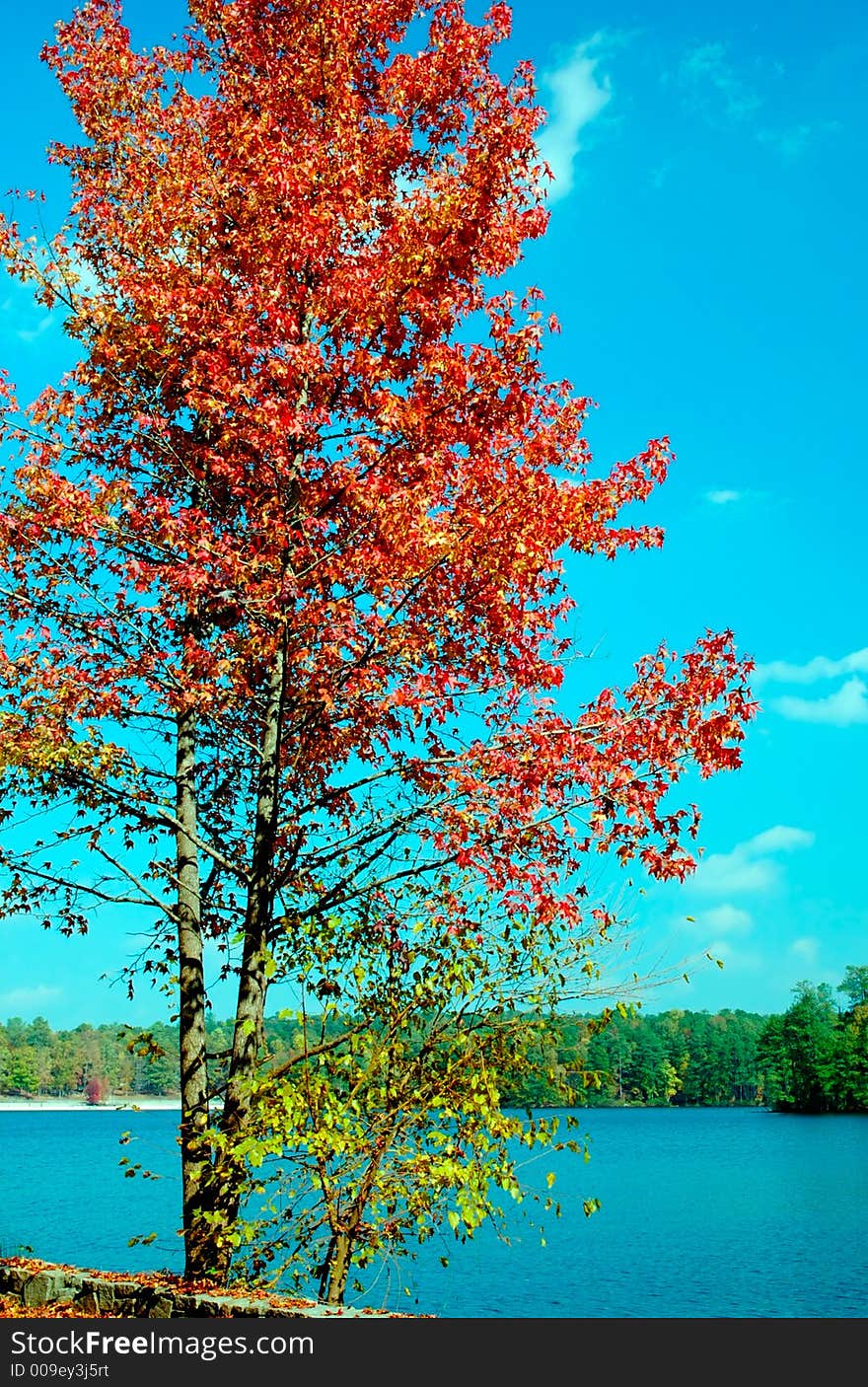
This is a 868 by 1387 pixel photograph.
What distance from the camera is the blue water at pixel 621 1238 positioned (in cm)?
2262

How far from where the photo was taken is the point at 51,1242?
93.8ft

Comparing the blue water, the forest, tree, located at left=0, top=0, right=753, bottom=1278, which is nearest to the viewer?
tree, located at left=0, top=0, right=753, bottom=1278

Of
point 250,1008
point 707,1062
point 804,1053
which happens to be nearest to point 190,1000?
point 250,1008

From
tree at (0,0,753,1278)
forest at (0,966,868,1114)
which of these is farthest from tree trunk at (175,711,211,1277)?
forest at (0,966,868,1114)

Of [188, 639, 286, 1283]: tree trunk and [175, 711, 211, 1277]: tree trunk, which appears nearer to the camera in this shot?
[188, 639, 286, 1283]: tree trunk

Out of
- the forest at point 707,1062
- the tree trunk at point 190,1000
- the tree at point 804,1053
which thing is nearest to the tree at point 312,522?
the tree trunk at point 190,1000

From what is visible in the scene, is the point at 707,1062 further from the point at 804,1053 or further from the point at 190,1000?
the point at 190,1000

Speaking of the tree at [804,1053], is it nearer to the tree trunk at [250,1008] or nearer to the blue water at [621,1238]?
the blue water at [621,1238]

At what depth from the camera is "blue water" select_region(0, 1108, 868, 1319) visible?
22625 mm

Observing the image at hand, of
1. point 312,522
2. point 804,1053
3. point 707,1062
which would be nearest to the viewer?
point 312,522

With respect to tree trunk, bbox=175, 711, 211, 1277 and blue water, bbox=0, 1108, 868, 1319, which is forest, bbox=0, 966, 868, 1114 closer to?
blue water, bbox=0, 1108, 868, 1319

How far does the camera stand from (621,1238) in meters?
33.9

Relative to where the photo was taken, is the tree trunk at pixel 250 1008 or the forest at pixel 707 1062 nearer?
the tree trunk at pixel 250 1008

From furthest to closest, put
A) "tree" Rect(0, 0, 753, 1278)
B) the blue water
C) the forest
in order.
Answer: the forest
the blue water
"tree" Rect(0, 0, 753, 1278)
